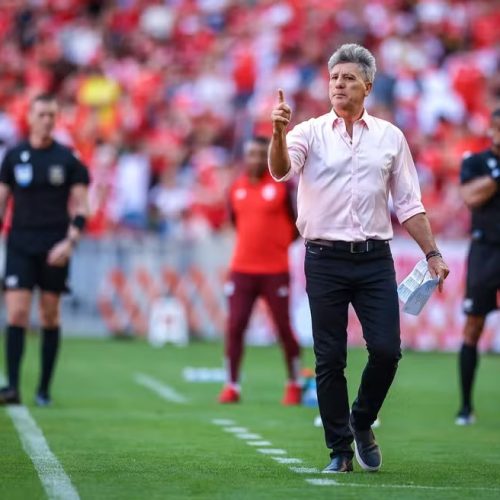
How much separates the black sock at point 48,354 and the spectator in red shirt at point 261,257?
5.43 feet

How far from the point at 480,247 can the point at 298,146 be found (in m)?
4.07

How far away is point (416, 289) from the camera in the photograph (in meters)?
8.26

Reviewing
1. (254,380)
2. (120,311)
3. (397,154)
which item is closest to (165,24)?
(120,311)

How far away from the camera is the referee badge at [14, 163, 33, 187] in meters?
12.9

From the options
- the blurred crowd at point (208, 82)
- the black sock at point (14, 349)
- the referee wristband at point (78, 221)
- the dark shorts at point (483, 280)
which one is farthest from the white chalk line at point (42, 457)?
the blurred crowd at point (208, 82)

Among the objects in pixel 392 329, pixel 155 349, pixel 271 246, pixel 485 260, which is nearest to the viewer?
pixel 392 329

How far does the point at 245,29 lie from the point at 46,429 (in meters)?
16.2

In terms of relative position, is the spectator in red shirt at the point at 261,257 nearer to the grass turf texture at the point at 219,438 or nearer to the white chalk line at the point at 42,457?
the grass turf texture at the point at 219,438

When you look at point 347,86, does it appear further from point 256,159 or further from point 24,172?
point 256,159

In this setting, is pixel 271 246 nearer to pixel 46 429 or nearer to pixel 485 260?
pixel 485 260

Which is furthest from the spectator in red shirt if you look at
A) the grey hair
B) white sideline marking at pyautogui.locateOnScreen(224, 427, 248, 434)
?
the grey hair

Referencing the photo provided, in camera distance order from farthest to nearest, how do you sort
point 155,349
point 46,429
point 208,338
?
point 208,338 → point 155,349 → point 46,429

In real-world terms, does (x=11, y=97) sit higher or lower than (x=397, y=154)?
higher

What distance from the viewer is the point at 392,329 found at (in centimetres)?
823
